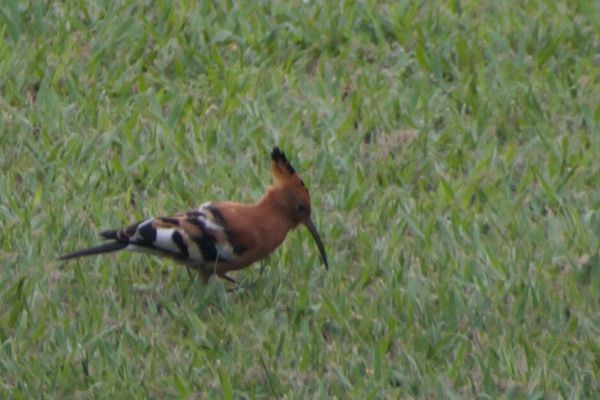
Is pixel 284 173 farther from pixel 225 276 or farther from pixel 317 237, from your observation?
pixel 225 276

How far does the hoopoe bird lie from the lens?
665 cm

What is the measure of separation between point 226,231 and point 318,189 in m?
0.93

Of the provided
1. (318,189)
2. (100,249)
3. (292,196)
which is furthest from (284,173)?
(100,249)

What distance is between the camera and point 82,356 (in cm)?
631

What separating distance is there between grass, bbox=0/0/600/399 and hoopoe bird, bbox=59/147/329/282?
15cm

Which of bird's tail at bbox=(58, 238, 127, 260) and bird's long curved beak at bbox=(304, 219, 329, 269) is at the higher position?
bird's tail at bbox=(58, 238, 127, 260)

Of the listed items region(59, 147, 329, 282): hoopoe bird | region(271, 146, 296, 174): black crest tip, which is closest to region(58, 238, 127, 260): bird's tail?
region(59, 147, 329, 282): hoopoe bird

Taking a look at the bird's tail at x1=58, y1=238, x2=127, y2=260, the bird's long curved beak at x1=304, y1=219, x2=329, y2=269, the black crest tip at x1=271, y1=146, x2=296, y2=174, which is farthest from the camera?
the bird's long curved beak at x1=304, y1=219, x2=329, y2=269

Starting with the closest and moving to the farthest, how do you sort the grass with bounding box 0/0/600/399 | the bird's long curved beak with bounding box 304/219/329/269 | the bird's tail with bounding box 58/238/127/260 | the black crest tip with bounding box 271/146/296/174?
1. the grass with bounding box 0/0/600/399
2. the bird's tail with bounding box 58/238/127/260
3. the black crest tip with bounding box 271/146/296/174
4. the bird's long curved beak with bounding box 304/219/329/269

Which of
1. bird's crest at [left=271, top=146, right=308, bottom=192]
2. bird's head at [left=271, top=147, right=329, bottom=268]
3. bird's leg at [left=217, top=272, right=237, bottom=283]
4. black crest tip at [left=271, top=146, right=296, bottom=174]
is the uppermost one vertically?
black crest tip at [left=271, top=146, right=296, bottom=174]

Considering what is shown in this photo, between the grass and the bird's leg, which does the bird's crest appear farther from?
the bird's leg

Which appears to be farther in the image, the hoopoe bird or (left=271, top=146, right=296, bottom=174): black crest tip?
(left=271, top=146, right=296, bottom=174): black crest tip

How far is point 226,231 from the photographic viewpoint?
22.4ft

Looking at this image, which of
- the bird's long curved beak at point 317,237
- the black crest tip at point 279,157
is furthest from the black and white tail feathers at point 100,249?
the bird's long curved beak at point 317,237
